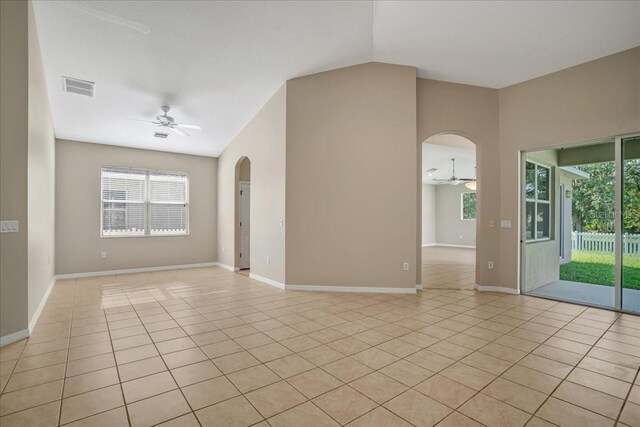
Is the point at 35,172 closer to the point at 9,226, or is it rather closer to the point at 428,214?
the point at 9,226

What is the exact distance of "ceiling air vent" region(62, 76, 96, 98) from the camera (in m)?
4.21

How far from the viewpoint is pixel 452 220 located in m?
12.9

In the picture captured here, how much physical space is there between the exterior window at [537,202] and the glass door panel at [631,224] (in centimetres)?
113


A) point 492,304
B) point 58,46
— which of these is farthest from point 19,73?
point 492,304

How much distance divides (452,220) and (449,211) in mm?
407

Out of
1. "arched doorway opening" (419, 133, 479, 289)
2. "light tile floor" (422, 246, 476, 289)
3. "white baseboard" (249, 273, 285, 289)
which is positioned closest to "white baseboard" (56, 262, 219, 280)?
"white baseboard" (249, 273, 285, 289)

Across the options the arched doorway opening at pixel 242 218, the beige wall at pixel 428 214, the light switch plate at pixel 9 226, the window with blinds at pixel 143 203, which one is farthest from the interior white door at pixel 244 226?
the beige wall at pixel 428 214

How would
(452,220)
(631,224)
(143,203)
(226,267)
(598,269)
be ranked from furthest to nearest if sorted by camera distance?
1. (452,220)
2. (226,267)
3. (143,203)
4. (598,269)
5. (631,224)

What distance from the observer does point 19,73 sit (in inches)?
114

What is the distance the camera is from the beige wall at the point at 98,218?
638 centimetres

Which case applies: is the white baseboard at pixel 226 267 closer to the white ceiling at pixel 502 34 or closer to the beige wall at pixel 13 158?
the beige wall at pixel 13 158

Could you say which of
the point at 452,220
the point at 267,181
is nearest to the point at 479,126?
the point at 267,181

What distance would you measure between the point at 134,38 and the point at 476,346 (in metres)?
4.76

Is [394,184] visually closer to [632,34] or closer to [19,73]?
[632,34]
